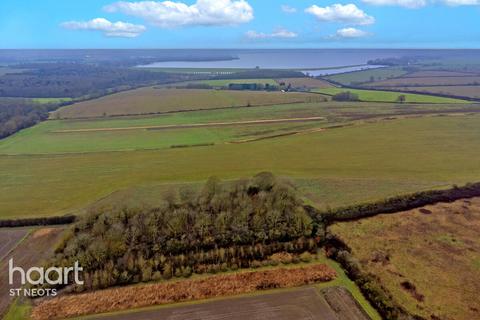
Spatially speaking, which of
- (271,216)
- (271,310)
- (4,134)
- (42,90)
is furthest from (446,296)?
(42,90)

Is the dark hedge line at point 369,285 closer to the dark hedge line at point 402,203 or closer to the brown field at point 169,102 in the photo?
the dark hedge line at point 402,203

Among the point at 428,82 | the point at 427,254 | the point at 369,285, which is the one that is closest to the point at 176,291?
the point at 369,285

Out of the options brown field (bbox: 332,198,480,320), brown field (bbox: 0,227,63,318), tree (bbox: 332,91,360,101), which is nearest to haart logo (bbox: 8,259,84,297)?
brown field (bbox: 0,227,63,318)

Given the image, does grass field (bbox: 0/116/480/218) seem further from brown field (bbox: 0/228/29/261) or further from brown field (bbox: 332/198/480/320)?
brown field (bbox: 332/198/480/320)

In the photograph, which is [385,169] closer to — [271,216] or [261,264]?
[271,216]

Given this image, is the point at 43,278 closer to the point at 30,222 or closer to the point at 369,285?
the point at 30,222

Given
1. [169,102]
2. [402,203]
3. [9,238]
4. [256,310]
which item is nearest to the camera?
[256,310]
